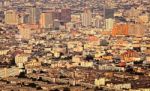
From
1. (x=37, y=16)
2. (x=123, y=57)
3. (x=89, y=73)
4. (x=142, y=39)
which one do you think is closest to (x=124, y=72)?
(x=89, y=73)

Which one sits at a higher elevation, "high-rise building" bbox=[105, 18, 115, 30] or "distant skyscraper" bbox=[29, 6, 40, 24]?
"high-rise building" bbox=[105, 18, 115, 30]

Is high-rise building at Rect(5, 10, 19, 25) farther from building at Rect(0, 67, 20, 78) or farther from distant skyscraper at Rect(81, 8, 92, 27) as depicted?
building at Rect(0, 67, 20, 78)

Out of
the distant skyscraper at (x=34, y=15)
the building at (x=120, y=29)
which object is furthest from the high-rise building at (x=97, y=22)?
the distant skyscraper at (x=34, y=15)

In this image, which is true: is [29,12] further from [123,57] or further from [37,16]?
[123,57]

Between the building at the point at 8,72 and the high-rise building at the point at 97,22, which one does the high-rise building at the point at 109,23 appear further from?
the building at the point at 8,72

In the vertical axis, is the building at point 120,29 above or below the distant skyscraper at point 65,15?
above

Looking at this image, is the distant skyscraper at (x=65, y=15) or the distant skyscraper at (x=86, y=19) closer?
the distant skyscraper at (x=86, y=19)

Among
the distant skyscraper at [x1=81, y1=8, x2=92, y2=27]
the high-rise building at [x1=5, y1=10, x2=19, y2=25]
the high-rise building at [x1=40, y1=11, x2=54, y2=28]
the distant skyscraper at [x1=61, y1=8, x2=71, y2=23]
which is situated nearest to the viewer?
the high-rise building at [x1=40, y1=11, x2=54, y2=28]

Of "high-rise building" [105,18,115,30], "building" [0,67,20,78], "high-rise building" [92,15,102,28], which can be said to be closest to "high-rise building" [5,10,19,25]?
"high-rise building" [92,15,102,28]

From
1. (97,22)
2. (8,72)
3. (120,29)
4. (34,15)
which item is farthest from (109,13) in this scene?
(8,72)

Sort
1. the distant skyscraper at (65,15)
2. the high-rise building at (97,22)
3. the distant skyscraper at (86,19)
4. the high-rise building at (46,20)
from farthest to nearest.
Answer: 1. the distant skyscraper at (65,15)
2. the distant skyscraper at (86,19)
3. the high-rise building at (46,20)
4. the high-rise building at (97,22)

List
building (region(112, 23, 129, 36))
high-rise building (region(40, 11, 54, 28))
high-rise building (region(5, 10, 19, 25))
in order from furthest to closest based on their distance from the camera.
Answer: high-rise building (region(5, 10, 19, 25)), high-rise building (region(40, 11, 54, 28)), building (region(112, 23, 129, 36))
